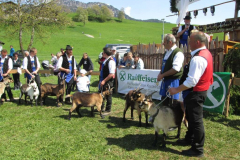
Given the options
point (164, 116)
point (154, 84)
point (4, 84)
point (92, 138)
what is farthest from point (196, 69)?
point (4, 84)

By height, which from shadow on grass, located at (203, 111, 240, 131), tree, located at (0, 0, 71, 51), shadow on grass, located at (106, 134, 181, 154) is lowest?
shadow on grass, located at (106, 134, 181, 154)

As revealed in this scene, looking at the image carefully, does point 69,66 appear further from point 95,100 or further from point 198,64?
point 198,64

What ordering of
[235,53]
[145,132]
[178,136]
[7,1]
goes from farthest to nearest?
[7,1], [235,53], [145,132], [178,136]

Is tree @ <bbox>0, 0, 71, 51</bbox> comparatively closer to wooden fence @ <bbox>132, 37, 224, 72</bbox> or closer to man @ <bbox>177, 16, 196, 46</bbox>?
wooden fence @ <bbox>132, 37, 224, 72</bbox>

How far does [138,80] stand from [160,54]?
1.42m

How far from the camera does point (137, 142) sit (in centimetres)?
438

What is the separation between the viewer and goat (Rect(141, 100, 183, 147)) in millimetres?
4031

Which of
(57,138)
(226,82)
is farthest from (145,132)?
(226,82)

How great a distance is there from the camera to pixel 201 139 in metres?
3.61

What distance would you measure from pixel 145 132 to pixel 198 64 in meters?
2.40

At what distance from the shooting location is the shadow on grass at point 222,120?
17.1ft

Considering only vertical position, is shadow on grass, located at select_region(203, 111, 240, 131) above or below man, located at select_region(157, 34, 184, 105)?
below

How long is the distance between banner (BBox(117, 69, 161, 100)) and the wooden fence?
667 mm

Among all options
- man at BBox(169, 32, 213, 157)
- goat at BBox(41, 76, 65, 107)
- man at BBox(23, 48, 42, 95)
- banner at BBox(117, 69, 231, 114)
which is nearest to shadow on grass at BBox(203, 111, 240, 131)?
banner at BBox(117, 69, 231, 114)
